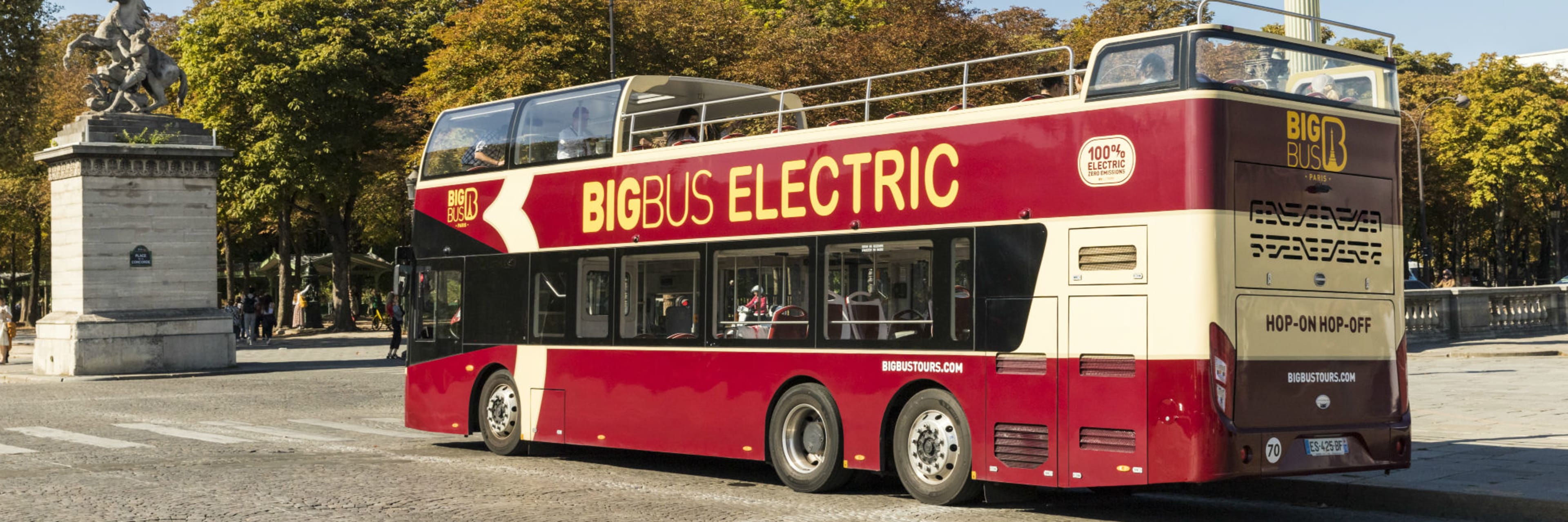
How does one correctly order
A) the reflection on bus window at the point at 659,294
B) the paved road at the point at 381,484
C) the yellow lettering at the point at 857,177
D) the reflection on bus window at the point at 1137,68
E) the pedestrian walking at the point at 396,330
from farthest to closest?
the pedestrian walking at the point at 396,330
the reflection on bus window at the point at 659,294
the yellow lettering at the point at 857,177
the paved road at the point at 381,484
the reflection on bus window at the point at 1137,68

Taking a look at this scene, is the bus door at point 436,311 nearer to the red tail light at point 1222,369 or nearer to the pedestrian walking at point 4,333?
the red tail light at point 1222,369

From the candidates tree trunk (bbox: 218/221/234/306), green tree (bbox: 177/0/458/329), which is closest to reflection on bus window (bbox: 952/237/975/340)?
green tree (bbox: 177/0/458/329)

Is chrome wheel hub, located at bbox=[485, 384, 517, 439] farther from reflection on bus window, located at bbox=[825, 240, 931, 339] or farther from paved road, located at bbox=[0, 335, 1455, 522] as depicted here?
reflection on bus window, located at bbox=[825, 240, 931, 339]

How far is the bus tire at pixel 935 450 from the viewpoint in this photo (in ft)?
33.6

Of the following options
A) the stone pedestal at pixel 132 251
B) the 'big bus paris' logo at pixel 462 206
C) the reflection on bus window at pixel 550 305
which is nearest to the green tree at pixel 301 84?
the stone pedestal at pixel 132 251

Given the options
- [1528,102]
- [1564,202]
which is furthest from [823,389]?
[1564,202]

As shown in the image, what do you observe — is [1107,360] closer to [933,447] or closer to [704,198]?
[933,447]

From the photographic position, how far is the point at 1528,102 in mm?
62562

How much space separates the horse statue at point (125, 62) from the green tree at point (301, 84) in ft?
51.5

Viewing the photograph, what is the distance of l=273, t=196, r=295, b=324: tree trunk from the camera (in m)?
51.9

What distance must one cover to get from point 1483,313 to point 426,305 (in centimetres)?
2788

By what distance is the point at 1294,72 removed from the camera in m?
9.67

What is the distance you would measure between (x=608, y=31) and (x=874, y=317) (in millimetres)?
28500

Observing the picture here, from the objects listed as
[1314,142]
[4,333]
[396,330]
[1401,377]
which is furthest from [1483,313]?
[4,333]
